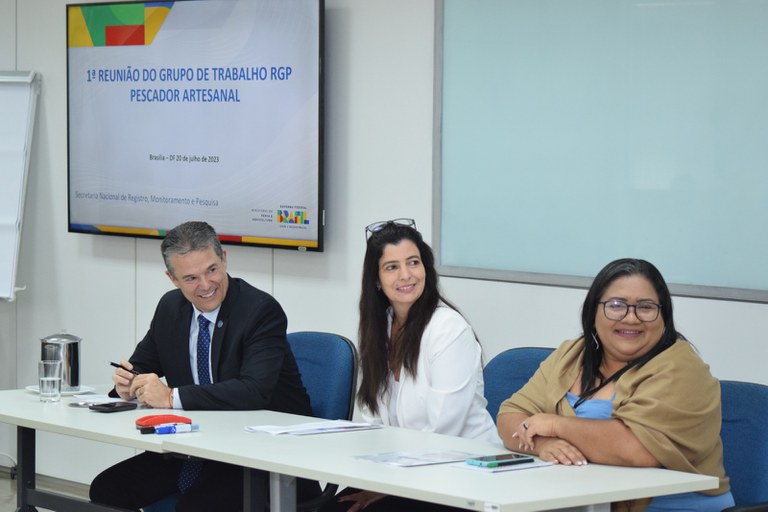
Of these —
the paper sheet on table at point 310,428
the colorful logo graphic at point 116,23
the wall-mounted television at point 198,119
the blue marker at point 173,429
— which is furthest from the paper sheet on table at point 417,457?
the colorful logo graphic at point 116,23

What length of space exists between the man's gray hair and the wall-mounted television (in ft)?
3.28

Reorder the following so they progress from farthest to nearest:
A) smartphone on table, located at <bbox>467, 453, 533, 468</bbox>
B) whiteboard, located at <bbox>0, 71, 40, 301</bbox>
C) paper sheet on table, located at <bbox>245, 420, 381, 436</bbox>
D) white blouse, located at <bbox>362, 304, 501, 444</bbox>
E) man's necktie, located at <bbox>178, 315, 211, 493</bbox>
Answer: whiteboard, located at <bbox>0, 71, 40, 301</bbox> < man's necktie, located at <bbox>178, 315, 211, 493</bbox> < white blouse, located at <bbox>362, 304, 501, 444</bbox> < paper sheet on table, located at <bbox>245, 420, 381, 436</bbox> < smartphone on table, located at <bbox>467, 453, 533, 468</bbox>

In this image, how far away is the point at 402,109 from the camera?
4.50 metres

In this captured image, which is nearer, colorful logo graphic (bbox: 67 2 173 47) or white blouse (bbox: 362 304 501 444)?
white blouse (bbox: 362 304 501 444)

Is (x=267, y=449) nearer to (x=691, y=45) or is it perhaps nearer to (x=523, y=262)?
(x=523, y=262)

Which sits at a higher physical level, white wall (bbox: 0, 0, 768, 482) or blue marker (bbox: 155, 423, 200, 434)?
white wall (bbox: 0, 0, 768, 482)

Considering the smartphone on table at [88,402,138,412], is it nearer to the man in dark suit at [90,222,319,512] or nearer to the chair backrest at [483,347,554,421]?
the man in dark suit at [90,222,319,512]

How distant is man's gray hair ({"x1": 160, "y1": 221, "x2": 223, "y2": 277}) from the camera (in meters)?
3.68

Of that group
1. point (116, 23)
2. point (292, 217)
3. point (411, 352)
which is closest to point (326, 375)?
point (411, 352)

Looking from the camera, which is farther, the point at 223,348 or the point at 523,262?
the point at 523,262

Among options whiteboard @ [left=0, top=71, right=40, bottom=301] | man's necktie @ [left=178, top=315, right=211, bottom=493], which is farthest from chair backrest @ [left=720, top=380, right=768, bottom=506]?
whiteboard @ [left=0, top=71, right=40, bottom=301]

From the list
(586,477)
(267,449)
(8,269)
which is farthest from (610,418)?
(8,269)

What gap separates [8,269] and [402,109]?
231cm

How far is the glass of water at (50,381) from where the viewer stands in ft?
11.9
